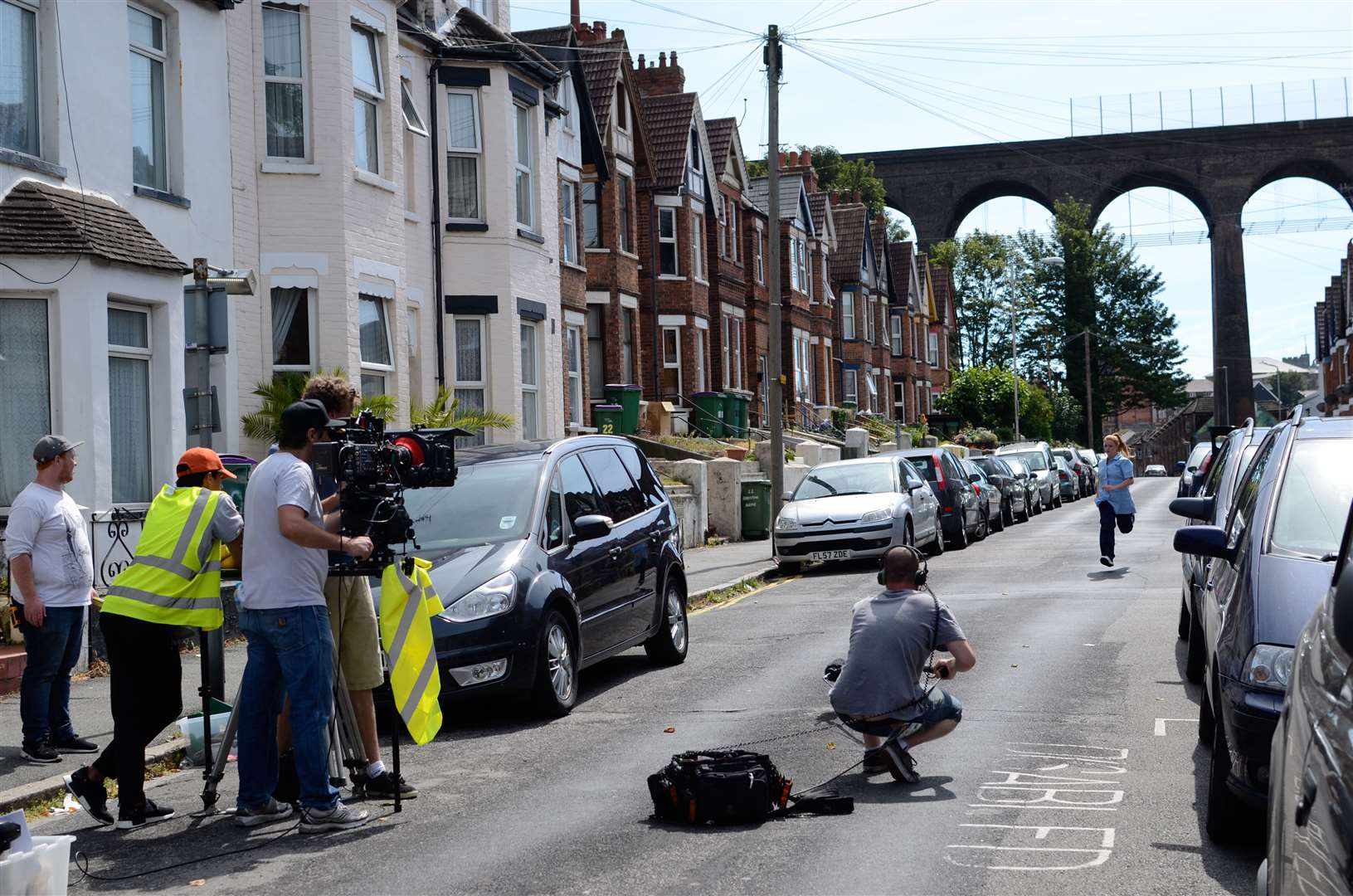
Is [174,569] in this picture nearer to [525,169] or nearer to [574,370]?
[525,169]

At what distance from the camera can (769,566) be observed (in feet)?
70.8

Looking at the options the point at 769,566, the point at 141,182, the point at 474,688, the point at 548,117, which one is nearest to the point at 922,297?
the point at 548,117

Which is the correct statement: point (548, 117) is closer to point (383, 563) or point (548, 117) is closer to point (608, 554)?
point (608, 554)

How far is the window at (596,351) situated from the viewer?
3569 cm

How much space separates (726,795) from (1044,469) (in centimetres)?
3598

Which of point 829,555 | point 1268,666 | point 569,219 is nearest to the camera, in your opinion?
point 1268,666

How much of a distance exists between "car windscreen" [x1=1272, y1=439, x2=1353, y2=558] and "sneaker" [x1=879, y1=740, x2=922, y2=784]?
2056mm

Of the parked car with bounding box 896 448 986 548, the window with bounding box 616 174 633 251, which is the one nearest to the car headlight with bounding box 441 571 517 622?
the parked car with bounding box 896 448 986 548

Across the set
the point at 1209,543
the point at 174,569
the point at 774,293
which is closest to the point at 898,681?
the point at 1209,543

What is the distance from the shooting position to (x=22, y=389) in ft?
43.4

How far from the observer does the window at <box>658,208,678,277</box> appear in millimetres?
39844

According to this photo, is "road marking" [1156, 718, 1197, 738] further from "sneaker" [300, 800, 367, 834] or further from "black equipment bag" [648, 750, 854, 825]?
"sneaker" [300, 800, 367, 834]

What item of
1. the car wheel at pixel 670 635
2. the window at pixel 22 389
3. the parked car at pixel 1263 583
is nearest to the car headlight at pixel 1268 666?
the parked car at pixel 1263 583

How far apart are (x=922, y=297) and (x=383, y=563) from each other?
2738 inches
